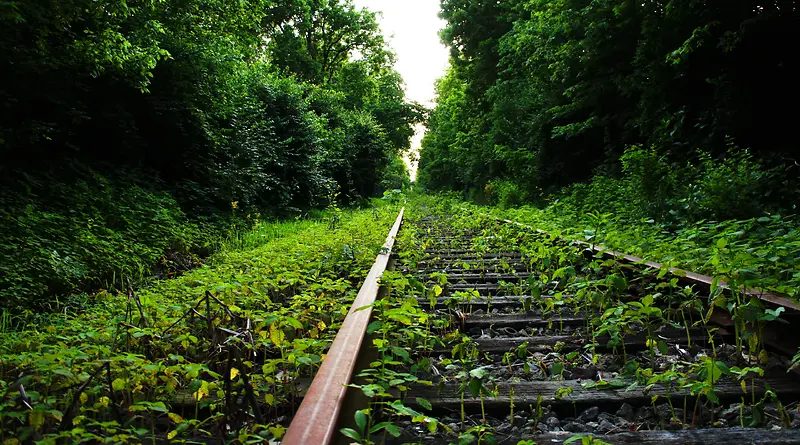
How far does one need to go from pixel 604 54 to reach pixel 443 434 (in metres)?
11.4

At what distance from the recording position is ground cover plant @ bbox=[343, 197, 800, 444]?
1.61 metres

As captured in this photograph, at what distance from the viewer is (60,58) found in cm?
612

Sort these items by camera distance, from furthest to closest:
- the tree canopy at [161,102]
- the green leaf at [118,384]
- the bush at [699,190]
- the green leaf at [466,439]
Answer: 1. the tree canopy at [161,102]
2. the bush at [699,190]
3. the green leaf at [118,384]
4. the green leaf at [466,439]

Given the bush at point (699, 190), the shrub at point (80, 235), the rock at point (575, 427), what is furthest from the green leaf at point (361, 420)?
the bush at point (699, 190)

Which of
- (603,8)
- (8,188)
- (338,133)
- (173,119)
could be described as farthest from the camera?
(338,133)

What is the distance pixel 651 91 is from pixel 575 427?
31.5ft

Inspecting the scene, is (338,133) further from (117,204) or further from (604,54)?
(117,204)

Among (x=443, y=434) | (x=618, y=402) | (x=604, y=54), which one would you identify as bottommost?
(x=443, y=434)

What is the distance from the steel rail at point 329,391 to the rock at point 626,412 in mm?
1024

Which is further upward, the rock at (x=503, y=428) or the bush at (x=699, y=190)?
the bush at (x=699, y=190)

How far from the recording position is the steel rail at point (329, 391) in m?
1.20

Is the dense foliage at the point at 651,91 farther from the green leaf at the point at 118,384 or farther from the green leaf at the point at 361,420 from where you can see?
the green leaf at the point at 118,384

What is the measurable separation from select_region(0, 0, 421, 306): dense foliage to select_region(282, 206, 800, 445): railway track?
12.7 ft

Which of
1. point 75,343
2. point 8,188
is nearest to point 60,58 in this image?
point 8,188
